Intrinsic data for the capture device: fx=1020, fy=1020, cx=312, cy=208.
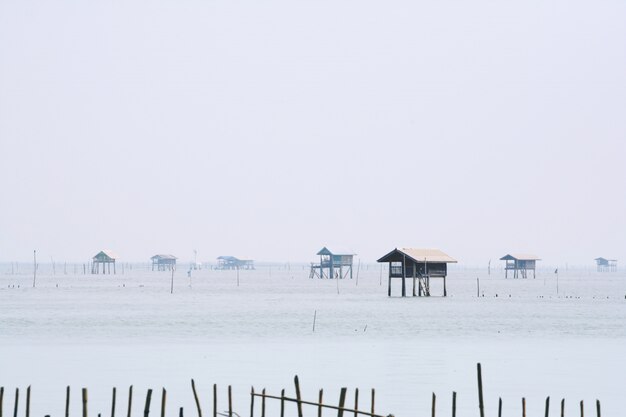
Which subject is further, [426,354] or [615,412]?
[426,354]

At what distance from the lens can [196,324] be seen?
201 ft

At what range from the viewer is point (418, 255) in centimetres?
8000

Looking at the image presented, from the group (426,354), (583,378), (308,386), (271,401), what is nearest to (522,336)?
(426,354)

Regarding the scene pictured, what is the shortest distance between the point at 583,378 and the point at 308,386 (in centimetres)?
954

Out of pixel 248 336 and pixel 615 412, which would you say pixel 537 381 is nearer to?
pixel 615 412

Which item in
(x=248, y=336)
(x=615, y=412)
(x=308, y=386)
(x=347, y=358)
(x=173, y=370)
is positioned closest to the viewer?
(x=615, y=412)

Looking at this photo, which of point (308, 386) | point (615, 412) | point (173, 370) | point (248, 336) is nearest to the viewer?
point (615, 412)

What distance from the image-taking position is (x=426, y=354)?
43812mm

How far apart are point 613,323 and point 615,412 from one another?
37171 millimetres

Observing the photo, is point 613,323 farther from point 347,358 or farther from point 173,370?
point 173,370

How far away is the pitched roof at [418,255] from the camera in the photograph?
259 ft

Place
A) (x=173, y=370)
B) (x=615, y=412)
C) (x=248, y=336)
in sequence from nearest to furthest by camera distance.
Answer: (x=615, y=412)
(x=173, y=370)
(x=248, y=336)

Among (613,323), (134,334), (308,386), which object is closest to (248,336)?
(134,334)

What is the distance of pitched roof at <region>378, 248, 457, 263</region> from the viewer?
259ft
